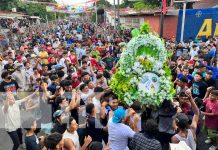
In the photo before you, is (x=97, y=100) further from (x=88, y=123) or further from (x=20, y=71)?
(x=20, y=71)

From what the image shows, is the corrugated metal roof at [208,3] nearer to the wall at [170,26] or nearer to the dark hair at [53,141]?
the wall at [170,26]

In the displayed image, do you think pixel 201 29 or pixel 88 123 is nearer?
pixel 88 123

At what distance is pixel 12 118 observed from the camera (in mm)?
5742

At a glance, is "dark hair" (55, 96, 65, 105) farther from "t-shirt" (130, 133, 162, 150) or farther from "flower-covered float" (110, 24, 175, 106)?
"t-shirt" (130, 133, 162, 150)

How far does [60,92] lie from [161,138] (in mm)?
2280

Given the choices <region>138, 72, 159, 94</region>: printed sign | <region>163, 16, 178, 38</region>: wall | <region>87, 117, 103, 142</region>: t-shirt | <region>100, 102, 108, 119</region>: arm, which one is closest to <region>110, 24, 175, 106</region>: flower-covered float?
<region>138, 72, 159, 94</region>: printed sign

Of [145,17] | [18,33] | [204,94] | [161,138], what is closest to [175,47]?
[204,94]

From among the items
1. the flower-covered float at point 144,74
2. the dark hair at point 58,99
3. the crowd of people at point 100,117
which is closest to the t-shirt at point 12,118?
the crowd of people at point 100,117

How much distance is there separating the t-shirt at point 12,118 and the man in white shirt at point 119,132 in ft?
7.39

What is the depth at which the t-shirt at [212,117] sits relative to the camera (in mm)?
5848

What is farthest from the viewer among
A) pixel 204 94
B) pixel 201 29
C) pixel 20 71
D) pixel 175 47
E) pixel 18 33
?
pixel 18 33

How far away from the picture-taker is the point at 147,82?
6250 millimetres

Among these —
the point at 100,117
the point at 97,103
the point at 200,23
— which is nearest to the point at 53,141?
the point at 100,117

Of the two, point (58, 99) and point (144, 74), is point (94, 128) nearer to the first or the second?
point (58, 99)
